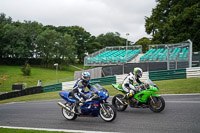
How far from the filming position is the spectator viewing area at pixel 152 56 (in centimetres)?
1948

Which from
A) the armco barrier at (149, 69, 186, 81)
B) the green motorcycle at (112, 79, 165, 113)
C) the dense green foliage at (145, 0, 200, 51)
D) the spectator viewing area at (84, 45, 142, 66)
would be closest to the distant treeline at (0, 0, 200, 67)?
the dense green foliage at (145, 0, 200, 51)

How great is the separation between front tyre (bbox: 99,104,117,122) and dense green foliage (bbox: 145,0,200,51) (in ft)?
85.5

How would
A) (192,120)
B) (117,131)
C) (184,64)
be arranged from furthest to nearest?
(184,64)
(192,120)
(117,131)

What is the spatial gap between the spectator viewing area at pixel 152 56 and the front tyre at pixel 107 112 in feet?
42.7

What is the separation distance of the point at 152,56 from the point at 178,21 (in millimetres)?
9116

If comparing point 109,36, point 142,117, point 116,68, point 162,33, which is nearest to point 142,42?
point 109,36

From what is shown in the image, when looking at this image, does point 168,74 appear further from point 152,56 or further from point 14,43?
point 14,43

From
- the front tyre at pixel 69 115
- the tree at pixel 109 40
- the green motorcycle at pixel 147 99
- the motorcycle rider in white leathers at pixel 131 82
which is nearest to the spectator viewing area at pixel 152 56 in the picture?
the motorcycle rider in white leathers at pixel 131 82

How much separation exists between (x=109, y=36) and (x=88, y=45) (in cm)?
1402

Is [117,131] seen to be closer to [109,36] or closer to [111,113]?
[111,113]

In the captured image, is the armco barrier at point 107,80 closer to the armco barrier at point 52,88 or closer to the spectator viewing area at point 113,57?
the armco barrier at point 52,88

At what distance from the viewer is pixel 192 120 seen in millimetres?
6934

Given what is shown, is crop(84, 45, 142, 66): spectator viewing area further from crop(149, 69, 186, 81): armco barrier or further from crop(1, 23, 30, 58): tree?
crop(1, 23, 30, 58): tree

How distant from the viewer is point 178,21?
102 ft
